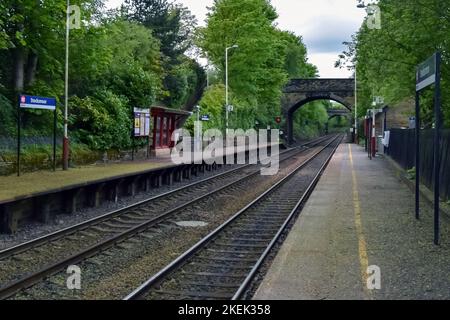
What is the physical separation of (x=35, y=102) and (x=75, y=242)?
300 inches

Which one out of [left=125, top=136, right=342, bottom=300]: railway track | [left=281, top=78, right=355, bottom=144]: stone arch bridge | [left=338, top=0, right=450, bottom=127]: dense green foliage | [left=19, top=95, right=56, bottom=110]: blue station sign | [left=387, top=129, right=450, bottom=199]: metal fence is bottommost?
[left=125, top=136, right=342, bottom=300]: railway track

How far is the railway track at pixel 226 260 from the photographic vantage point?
7.57 m

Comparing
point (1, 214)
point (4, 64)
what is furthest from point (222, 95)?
point (1, 214)

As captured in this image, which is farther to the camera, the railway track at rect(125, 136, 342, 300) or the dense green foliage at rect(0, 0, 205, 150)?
the dense green foliage at rect(0, 0, 205, 150)

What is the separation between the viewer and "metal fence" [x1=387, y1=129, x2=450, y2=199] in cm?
1339

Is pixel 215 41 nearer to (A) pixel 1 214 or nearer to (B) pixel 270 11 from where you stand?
(B) pixel 270 11

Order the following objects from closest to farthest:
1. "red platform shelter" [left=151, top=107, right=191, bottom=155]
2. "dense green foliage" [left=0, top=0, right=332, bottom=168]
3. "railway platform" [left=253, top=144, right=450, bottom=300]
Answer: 1. "railway platform" [left=253, top=144, right=450, bottom=300]
2. "dense green foliage" [left=0, top=0, right=332, bottom=168]
3. "red platform shelter" [left=151, top=107, right=191, bottom=155]

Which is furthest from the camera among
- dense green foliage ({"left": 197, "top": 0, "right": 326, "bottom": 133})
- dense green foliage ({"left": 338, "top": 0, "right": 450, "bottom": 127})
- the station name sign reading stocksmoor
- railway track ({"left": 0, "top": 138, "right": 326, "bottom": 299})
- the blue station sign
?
dense green foliage ({"left": 197, "top": 0, "right": 326, "bottom": 133})

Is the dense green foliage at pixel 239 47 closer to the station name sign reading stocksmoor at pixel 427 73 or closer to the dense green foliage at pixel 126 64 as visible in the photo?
the dense green foliage at pixel 126 64

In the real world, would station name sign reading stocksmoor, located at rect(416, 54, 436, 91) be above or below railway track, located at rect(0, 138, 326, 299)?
above

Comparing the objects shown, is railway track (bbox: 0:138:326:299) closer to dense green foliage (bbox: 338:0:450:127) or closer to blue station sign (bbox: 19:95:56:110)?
blue station sign (bbox: 19:95:56:110)

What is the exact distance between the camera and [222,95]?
147ft

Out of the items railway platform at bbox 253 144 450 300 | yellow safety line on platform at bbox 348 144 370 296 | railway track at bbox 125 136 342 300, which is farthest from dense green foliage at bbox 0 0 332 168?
yellow safety line on platform at bbox 348 144 370 296

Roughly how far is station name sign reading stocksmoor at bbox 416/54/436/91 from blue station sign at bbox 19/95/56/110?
10.7 m
